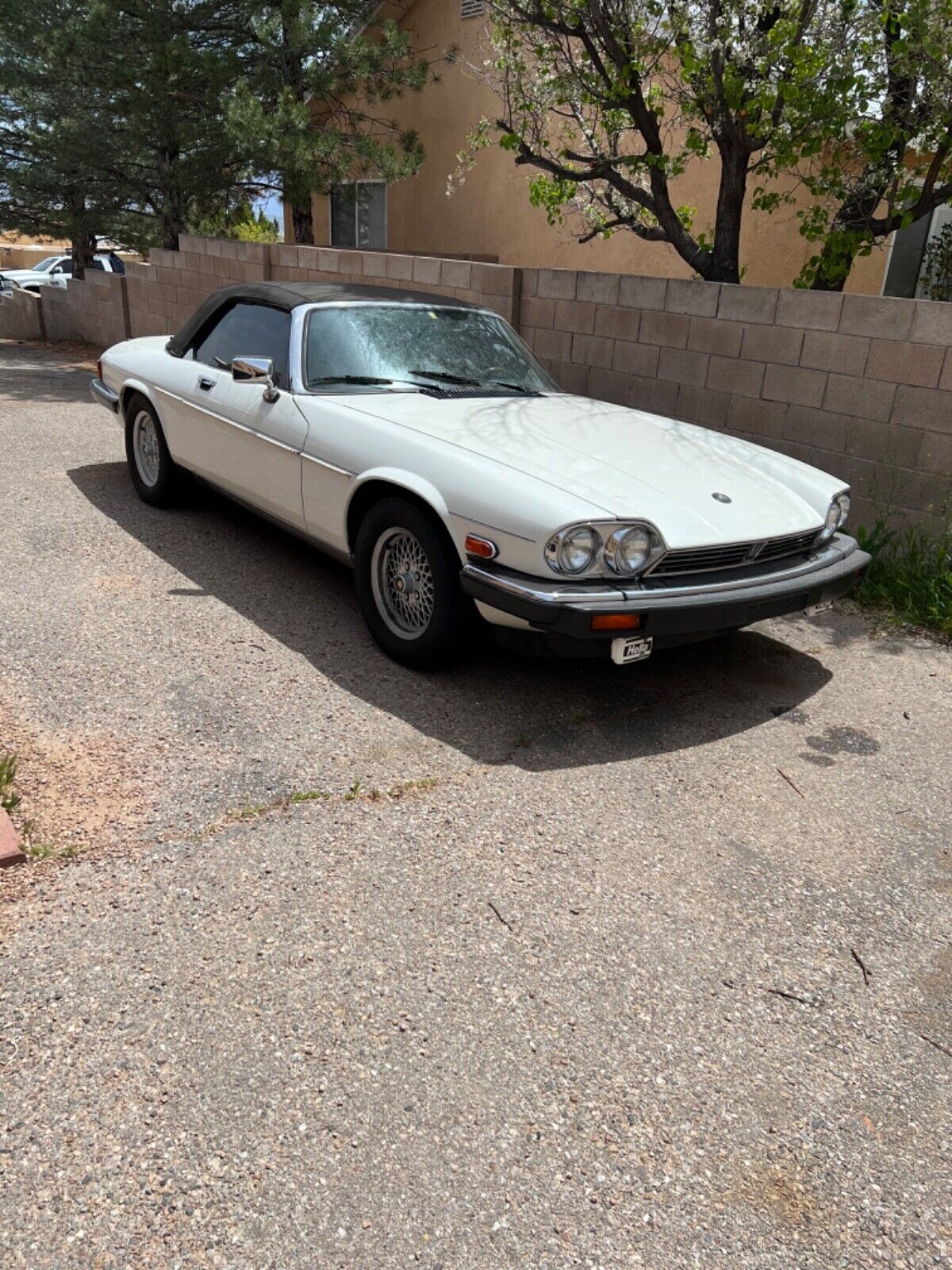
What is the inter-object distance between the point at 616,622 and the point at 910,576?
2.82 metres

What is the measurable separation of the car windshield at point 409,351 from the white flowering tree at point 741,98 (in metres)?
2.43

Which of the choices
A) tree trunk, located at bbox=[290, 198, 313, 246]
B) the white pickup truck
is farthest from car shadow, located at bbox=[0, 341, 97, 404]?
the white pickup truck

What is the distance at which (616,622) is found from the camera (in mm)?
3654

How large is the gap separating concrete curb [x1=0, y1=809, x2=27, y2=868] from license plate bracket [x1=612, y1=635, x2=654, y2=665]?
2035mm

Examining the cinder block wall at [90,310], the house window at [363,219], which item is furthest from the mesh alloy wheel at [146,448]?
the house window at [363,219]

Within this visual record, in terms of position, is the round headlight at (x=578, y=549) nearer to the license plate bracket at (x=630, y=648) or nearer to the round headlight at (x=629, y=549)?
the round headlight at (x=629, y=549)

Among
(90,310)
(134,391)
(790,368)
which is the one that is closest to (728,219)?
(790,368)

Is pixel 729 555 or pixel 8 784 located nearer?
pixel 8 784

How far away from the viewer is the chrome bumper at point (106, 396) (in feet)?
22.1

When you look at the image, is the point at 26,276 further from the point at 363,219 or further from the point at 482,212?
the point at 482,212

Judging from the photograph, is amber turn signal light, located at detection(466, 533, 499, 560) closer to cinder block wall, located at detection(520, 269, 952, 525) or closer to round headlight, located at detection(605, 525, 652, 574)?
round headlight, located at detection(605, 525, 652, 574)

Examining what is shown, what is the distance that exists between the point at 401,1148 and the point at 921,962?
5.09 feet

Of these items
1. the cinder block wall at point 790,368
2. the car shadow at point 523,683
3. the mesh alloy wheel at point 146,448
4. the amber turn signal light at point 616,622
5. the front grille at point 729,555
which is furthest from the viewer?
the mesh alloy wheel at point 146,448

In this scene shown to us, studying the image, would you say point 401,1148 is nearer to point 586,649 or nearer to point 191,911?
point 191,911
